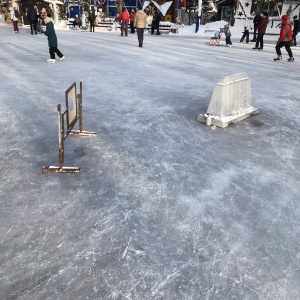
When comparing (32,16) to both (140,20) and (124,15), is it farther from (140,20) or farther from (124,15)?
(140,20)

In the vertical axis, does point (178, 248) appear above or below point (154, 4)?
below

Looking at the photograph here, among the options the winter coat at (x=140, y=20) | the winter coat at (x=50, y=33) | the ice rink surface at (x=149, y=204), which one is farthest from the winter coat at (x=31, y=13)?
the ice rink surface at (x=149, y=204)

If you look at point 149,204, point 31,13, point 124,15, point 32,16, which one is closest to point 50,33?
point 149,204

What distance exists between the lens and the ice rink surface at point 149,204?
7.36ft

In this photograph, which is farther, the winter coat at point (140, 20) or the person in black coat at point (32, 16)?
the person in black coat at point (32, 16)

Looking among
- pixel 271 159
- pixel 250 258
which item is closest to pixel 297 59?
pixel 271 159

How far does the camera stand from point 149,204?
3154 millimetres

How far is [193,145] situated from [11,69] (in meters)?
7.28

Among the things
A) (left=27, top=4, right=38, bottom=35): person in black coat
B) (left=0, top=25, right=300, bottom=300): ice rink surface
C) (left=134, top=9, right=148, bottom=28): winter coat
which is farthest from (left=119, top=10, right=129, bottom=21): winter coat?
(left=0, top=25, right=300, bottom=300): ice rink surface

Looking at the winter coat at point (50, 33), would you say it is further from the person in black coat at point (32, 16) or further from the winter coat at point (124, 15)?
the winter coat at point (124, 15)

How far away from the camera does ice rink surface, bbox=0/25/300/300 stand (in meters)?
2.24

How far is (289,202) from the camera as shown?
10.7 ft

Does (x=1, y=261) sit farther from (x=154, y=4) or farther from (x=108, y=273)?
(x=154, y=4)

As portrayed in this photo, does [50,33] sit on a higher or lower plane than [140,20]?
lower
